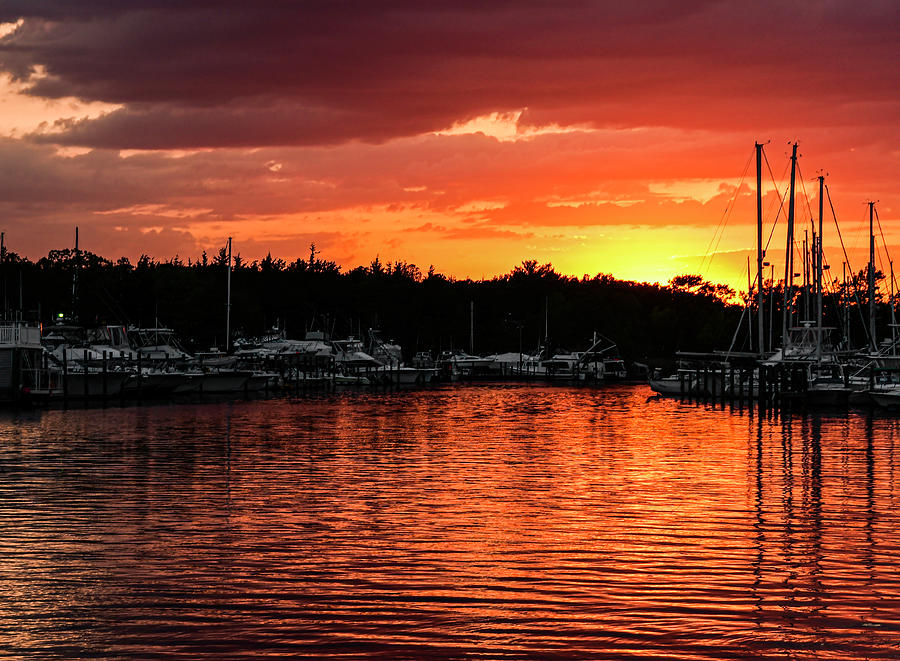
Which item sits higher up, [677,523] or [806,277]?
[806,277]

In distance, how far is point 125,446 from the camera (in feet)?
155

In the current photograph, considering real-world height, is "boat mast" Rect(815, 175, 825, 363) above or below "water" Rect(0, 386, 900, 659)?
above

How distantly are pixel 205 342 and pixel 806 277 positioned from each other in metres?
94.0

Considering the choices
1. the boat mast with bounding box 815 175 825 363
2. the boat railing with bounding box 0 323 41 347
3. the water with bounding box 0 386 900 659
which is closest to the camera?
the water with bounding box 0 386 900 659

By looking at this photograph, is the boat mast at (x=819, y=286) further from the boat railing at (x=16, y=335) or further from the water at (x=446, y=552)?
the boat railing at (x=16, y=335)

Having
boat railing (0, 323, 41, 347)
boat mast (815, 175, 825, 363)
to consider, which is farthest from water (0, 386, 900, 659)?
boat mast (815, 175, 825, 363)

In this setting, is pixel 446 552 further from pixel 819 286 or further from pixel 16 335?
pixel 819 286

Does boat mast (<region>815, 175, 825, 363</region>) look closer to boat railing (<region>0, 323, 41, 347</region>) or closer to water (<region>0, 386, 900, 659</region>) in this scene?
water (<region>0, 386, 900, 659</region>)

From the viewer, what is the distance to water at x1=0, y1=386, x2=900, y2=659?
15.3 meters

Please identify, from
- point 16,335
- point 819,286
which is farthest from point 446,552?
point 819,286

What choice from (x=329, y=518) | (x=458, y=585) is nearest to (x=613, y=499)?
(x=329, y=518)

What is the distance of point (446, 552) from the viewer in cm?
2164

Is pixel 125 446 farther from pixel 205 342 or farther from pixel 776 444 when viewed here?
pixel 205 342

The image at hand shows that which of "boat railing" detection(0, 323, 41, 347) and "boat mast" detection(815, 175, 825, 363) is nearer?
"boat railing" detection(0, 323, 41, 347)
